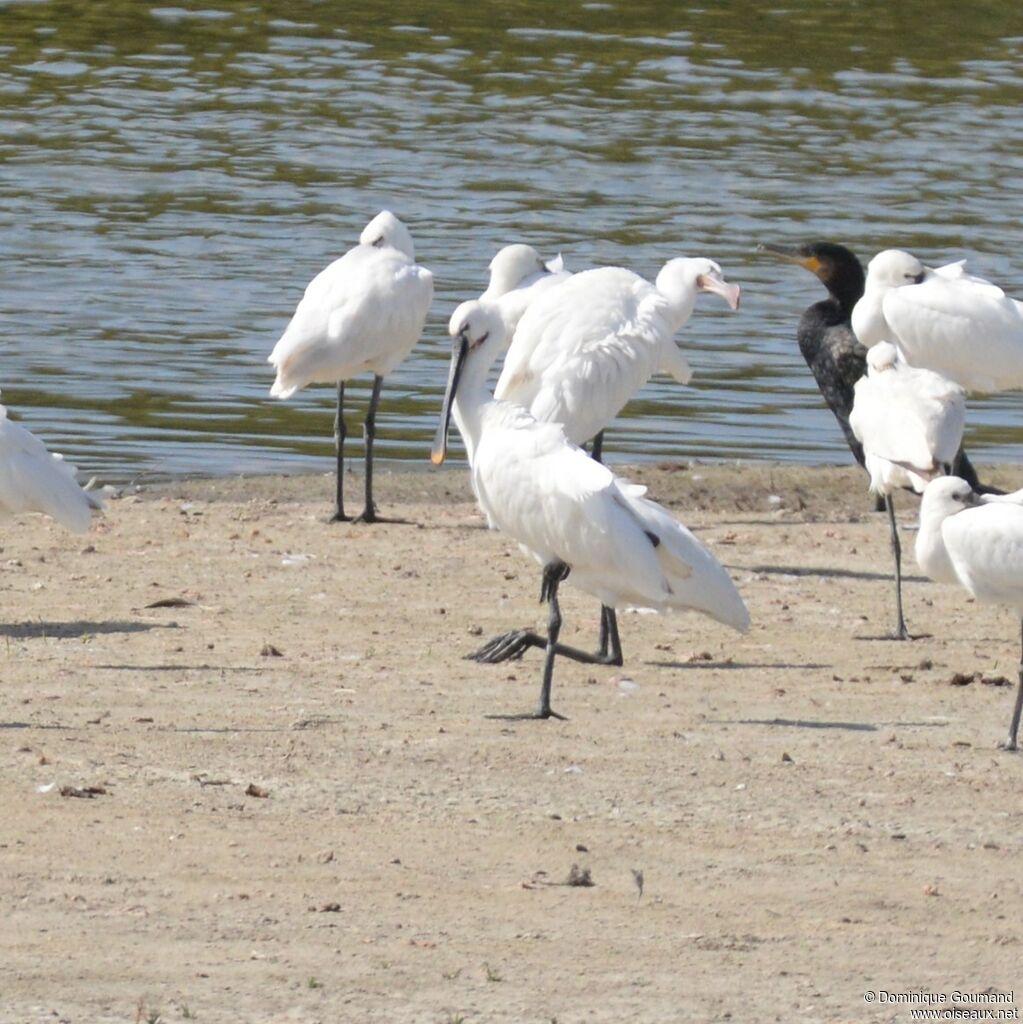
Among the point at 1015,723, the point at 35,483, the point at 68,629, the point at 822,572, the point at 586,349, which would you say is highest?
the point at 586,349

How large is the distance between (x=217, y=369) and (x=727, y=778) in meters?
8.90

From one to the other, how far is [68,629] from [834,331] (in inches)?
209

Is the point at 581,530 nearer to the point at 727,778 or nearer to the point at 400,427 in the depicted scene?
the point at 727,778

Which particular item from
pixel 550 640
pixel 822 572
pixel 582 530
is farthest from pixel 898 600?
pixel 582 530

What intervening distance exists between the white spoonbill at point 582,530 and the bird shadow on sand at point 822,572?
247 centimetres

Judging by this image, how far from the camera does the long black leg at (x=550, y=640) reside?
26.4 feet

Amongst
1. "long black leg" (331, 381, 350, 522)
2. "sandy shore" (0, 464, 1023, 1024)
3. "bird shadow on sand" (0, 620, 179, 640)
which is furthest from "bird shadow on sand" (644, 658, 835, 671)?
"long black leg" (331, 381, 350, 522)

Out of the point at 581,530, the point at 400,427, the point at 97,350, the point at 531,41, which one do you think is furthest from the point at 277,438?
the point at 531,41

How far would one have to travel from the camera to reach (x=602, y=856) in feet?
21.1

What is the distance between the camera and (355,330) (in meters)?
12.1

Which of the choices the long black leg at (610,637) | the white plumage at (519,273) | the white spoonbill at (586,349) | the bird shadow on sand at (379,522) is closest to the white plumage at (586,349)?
the white spoonbill at (586,349)

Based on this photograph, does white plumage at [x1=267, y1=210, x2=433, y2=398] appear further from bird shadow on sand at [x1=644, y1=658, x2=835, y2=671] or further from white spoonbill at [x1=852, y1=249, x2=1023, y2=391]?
bird shadow on sand at [x1=644, y1=658, x2=835, y2=671]

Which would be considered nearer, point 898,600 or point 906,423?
point 898,600

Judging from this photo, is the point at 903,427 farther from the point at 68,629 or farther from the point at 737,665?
the point at 68,629
